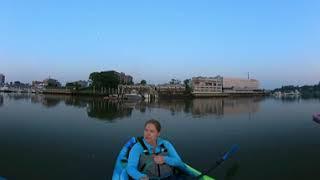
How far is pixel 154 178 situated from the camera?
7344 millimetres

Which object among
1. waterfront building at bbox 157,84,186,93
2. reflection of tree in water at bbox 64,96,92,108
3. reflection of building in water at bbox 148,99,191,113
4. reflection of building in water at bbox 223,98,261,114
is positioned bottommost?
reflection of building in water at bbox 223,98,261,114

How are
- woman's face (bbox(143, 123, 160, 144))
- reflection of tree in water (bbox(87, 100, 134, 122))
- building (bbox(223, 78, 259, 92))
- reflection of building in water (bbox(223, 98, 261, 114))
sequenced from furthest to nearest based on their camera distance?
1. building (bbox(223, 78, 259, 92))
2. reflection of building in water (bbox(223, 98, 261, 114))
3. reflection of tree in water (bbox(87, 100, 134, 122))
4. woman's face (bbox(143, 123, 160, 144))

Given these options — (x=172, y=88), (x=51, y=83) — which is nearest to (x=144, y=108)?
(x=172, y=88)

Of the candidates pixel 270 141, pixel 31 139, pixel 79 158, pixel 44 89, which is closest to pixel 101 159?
pixel 79 158

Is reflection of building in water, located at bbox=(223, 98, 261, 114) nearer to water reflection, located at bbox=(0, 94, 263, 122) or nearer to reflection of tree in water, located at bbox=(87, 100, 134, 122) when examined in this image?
water reflection, located at bbox=(0, 94, 263, 122)

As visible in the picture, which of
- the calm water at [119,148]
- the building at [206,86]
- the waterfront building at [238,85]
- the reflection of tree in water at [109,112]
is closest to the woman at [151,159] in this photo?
the calm water at [119,148]

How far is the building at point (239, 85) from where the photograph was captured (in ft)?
507

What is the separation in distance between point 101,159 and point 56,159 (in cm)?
192

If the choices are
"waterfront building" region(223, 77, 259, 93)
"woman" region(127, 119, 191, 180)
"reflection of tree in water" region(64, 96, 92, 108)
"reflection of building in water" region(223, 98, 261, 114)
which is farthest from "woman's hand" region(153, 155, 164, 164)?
"waterfront building" region(223, 77, 259, 93)

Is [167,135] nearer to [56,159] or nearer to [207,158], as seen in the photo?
[207,158]

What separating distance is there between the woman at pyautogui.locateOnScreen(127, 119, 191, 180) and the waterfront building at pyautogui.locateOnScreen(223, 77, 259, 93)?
481 feet

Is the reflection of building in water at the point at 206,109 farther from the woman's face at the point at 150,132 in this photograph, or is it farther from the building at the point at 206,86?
the building at the point at 206,86

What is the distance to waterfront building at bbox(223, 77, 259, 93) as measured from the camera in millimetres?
154500

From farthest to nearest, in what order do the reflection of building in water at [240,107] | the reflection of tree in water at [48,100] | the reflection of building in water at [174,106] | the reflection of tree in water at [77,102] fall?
the reflection of tree in water at [48,100]
the reflection of tree in water at [77,102]
the reflection of building in water at [174,106]
the reflection of building in water at [240,107]
